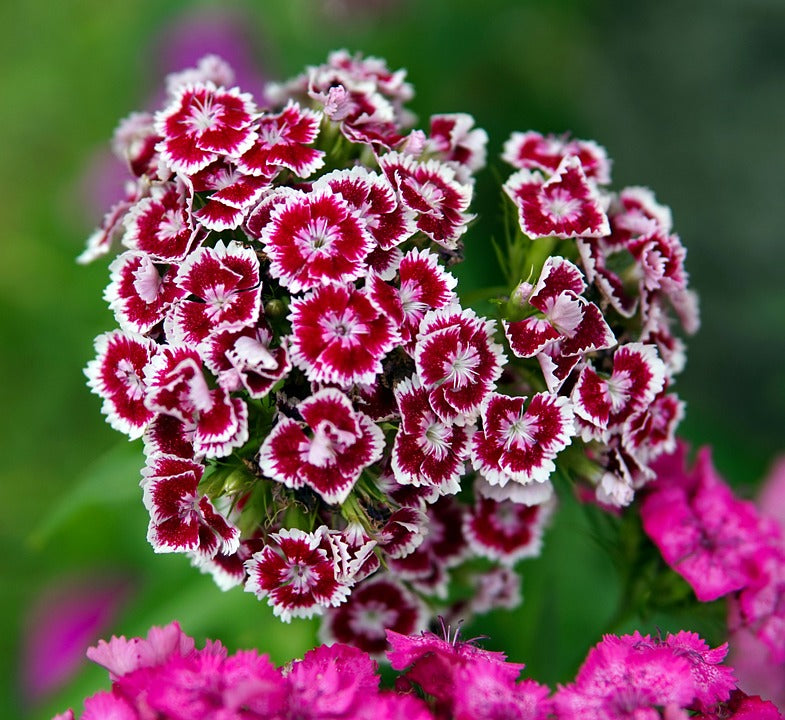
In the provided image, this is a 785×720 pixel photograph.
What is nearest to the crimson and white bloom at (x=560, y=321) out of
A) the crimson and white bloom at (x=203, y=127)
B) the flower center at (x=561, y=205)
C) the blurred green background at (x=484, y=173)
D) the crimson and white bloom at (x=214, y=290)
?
the flower center at (x=561, y=205)

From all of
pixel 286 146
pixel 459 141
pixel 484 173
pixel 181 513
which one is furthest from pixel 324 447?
pixel 484 173

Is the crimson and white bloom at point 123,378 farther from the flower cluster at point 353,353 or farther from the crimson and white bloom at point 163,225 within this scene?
the crimson and white bloom at point 163,225

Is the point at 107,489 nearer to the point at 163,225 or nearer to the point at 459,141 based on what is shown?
the point at 163,225

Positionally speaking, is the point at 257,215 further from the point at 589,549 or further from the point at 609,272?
the point at 589,549

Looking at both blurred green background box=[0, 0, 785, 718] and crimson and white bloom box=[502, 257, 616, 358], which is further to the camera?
blurred green background box=[0, 0, 785, 718]

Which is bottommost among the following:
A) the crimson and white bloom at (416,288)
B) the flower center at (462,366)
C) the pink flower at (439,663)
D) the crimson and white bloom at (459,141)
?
the pink flower at (439,663)

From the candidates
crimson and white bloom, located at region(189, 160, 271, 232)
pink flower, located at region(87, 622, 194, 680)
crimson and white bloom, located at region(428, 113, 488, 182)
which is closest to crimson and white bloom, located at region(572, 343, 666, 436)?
crimson and white bloom, located at region(428, 113, 488, 182)

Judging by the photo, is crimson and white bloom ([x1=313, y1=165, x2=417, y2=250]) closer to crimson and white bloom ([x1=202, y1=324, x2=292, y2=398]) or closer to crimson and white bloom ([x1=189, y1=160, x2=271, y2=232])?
crimson and white bloom ([x1=189, y1=160, x2=271, y2=232])
